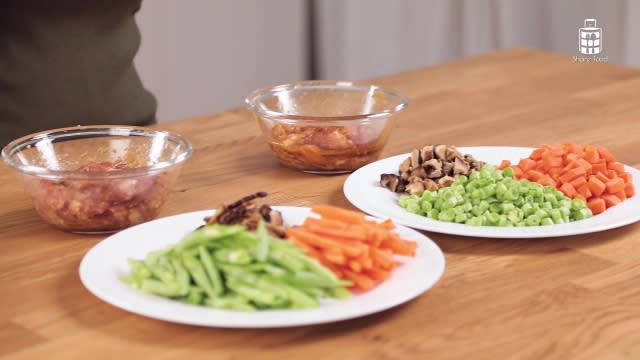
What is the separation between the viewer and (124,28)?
2559 mm

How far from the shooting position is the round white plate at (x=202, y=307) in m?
1.08

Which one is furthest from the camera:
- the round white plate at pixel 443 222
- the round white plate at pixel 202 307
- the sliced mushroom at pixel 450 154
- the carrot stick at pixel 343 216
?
the sliced mushroom at pixel 450 154

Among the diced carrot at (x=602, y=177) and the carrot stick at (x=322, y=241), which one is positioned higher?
the carrot stick at (x=322, y=241)

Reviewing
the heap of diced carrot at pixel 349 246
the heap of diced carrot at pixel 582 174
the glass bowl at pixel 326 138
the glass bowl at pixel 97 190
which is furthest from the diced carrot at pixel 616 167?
the glass bowl at pixel 97 190

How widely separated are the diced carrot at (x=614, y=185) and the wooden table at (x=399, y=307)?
60 millimetres

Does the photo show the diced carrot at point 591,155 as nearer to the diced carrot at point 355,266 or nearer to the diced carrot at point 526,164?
the diced carrot at point 526,164

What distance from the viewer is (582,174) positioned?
58.6 inches

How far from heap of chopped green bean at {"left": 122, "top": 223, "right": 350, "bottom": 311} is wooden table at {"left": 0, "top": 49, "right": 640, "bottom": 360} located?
4 cm

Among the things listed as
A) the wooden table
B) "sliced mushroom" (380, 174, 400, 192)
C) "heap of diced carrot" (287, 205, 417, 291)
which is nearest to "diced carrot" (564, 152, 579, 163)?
the wooden table

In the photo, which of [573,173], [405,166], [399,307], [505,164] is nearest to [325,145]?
[405,166]

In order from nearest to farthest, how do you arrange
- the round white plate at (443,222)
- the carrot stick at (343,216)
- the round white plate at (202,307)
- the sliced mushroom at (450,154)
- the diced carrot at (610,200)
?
the round white plate at (202,307) → the carrot stick at (343,216) → the round white plate at (443,222) → the diced carrot at (610,200) → the sliced mushroom at (450,154)

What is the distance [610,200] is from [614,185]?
0.02 m

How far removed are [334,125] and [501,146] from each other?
31 centimetres

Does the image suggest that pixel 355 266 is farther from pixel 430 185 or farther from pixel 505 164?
pixel 505 164
